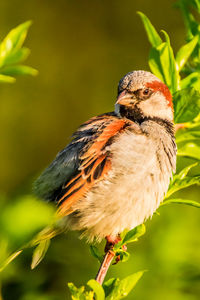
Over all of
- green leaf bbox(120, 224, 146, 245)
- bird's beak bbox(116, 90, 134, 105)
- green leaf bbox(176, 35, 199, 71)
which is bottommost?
green leaf bbox(120, 224, 146, 245)

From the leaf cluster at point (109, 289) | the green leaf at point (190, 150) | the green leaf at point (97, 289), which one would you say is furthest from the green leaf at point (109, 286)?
the green leaf at point (190, 150)

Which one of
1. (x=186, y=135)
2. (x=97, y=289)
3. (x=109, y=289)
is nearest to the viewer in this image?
(x=97, y=289)

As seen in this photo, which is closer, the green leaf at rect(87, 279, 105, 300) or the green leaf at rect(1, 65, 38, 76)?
the green leaf at rect(1, 65, 38, 76)

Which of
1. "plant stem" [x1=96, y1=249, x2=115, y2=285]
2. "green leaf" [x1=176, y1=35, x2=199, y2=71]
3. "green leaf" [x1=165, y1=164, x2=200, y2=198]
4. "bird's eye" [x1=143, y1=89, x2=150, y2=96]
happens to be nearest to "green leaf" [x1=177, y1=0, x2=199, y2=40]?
"green leaf" [x1=176, y1=35, x2=199, y2=71]

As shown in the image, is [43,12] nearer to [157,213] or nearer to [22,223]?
[157,213]

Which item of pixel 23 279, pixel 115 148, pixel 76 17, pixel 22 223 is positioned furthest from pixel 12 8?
pixel 22 223

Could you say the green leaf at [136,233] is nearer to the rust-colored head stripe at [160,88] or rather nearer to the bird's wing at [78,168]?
the bird's wing at [78,168]

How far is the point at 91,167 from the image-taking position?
91.1 inches

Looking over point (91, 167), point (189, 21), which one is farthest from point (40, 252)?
point (189, 21)

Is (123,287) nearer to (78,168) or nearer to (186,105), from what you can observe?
(78,168)

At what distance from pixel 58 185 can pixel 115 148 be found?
1.05ft

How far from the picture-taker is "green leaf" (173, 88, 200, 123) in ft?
6.91

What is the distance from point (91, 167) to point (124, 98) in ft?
1.78

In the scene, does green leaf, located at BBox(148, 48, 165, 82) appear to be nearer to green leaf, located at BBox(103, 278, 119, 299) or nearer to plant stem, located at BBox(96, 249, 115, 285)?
plant stem, located at BBox(96, 249, 115, 285)
